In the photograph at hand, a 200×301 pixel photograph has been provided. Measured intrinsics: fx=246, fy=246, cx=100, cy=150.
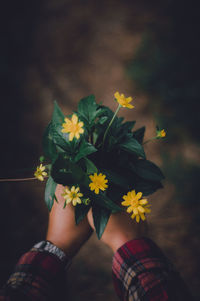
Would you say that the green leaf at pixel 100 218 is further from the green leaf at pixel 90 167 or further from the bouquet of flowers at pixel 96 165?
the green leaf at pixel 90 167

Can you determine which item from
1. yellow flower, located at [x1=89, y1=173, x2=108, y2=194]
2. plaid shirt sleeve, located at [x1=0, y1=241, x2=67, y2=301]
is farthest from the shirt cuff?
yellow flower, located at [x1=89, y1=173, x2=108, y2=194]

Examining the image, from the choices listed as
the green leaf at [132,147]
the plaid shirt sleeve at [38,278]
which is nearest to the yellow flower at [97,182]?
the green leaf at [132,147]

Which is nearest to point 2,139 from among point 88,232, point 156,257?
point 88,232

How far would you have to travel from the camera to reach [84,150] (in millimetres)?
587

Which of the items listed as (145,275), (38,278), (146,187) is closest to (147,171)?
(146,187)

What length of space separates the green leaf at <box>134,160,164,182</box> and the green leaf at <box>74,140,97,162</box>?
17 cm

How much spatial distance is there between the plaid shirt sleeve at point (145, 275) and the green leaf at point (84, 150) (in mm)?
274

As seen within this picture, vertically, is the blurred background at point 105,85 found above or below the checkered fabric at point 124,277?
above

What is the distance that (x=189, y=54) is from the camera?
4.30ft

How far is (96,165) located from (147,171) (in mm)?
152

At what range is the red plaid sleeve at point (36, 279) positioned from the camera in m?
0.55

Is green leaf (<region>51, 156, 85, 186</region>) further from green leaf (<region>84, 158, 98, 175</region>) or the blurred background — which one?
the blurred background

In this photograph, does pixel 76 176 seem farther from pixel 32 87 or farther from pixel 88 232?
pixel 32 87

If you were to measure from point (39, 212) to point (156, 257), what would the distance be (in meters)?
0.71
